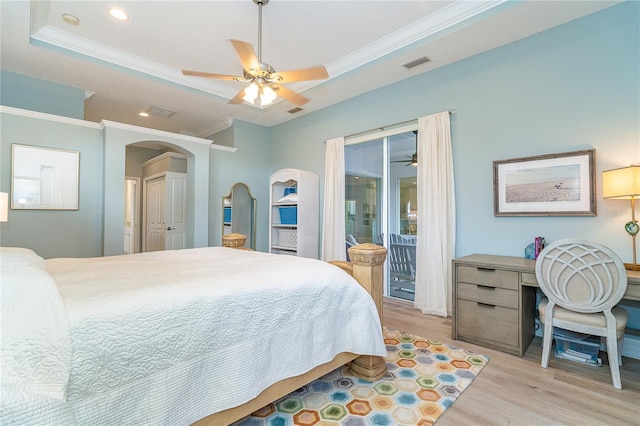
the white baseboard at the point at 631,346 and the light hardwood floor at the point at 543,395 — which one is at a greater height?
the white baseboard at the point at 631,346

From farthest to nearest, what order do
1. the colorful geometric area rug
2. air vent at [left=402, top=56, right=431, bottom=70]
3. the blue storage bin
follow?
the blue storage bin, air vent at [left=402, top=56, right=431, bottom=70], the colorful geometric area rug

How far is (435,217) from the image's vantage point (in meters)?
3.37

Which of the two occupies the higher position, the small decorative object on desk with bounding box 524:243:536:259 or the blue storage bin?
the blue storage bin

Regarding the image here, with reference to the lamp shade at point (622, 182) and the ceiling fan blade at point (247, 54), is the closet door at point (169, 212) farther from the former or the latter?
the lamp shade at point (622, 182)

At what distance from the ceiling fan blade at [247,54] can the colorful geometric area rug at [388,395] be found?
2314 mm

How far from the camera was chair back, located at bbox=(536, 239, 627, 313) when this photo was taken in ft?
6.28

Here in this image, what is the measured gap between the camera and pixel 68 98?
4012mm

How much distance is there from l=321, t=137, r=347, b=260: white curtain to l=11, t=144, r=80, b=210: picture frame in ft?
10.7

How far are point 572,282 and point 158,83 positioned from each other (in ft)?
15.5

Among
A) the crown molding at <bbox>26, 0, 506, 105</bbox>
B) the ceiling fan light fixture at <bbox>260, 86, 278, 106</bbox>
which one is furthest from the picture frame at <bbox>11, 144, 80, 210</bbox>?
the ceiling fan light fixture at <bbox>260, 86, 278, 106</bbox>

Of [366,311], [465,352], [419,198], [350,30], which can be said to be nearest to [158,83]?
[350,30]

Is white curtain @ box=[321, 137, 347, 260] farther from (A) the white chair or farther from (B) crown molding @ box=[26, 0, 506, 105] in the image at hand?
(A) the white chair

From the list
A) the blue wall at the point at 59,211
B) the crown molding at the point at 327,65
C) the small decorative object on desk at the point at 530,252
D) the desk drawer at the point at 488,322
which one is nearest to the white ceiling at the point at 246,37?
the crown molding at the point at 327,65

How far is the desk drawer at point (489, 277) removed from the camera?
2408 millimetres
